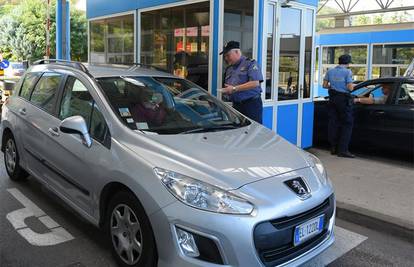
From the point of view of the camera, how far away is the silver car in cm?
279

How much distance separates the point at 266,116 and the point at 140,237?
13.8 ft

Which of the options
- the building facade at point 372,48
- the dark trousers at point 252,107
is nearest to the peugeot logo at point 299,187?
the dark trousers at point 252,107

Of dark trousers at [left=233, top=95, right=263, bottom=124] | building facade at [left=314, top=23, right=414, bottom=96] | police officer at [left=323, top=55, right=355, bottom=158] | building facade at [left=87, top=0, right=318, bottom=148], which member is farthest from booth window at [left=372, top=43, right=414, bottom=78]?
dark trousers at [left=233, top=95, right=263, bottom=124]

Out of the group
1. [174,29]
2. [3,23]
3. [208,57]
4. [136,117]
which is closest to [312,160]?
[136,117]

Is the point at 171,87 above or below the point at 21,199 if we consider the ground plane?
above

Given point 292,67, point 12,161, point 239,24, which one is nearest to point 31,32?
point 239,24

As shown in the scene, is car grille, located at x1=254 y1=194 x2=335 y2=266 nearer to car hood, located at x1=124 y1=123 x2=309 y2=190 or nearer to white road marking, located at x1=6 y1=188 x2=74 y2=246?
car hood, located at x1=124 y1=123 x2=309 y2=190

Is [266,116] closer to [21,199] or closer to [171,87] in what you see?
[171,87]

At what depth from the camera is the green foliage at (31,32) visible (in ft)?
90.1

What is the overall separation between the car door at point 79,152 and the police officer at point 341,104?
464 centimetres

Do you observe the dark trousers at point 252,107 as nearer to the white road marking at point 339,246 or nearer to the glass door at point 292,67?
the glass door at point 292,67

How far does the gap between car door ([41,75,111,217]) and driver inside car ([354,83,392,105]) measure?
17.0ft

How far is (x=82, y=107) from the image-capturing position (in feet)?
13.2

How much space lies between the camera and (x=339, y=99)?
294 inches
